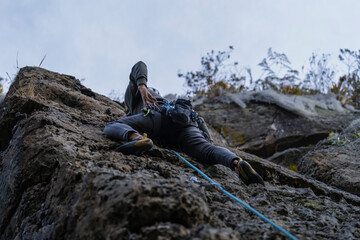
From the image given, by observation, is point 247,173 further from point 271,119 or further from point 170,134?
point 271,119

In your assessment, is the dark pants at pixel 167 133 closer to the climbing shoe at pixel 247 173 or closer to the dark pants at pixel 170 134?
the dark pants at pixel 170 134

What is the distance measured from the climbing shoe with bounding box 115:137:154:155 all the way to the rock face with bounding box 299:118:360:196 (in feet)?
8.62

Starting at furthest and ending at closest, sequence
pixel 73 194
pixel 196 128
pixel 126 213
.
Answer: pixel 196 128 → pixel 73 194 → pixel 126 213

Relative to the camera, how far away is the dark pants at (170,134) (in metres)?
3.64

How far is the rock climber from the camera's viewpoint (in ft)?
11.4

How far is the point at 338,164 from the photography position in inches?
192

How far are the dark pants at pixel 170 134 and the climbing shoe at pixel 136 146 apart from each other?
201mm

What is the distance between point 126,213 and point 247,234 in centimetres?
74

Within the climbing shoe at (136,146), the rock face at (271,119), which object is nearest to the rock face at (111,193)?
the climbing shoe at (136,146)

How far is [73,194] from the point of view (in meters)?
2.43

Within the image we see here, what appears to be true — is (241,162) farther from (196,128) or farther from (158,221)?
(158,221)

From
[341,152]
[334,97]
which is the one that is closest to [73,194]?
[341,152]

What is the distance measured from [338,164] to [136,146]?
10.1 ft

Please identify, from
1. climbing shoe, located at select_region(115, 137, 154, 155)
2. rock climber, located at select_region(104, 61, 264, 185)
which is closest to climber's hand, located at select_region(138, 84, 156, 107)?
rock climber, located at select_region(104, 61, 264, 185)
